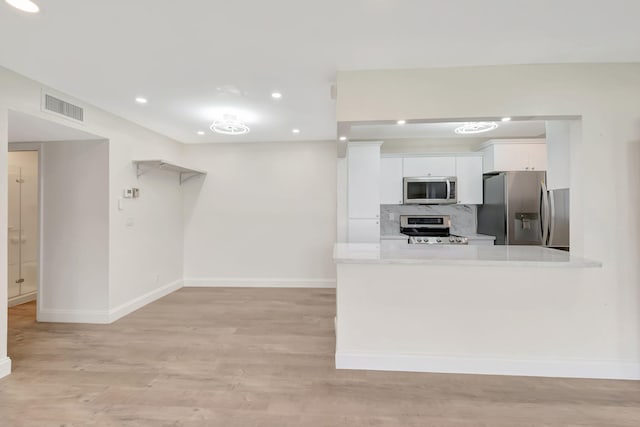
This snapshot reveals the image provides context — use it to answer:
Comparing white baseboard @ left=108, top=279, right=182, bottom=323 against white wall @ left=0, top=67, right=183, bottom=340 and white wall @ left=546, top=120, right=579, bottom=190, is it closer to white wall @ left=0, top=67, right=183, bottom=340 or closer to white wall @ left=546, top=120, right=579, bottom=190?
white wall @ left=0, top=67, right=183, bottom=340

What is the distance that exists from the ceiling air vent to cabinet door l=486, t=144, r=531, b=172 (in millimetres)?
4981

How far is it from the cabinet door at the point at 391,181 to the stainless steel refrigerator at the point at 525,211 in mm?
1293

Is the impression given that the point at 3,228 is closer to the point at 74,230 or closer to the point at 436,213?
the point at 74,230

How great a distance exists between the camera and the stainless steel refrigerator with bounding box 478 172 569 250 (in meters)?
3.72

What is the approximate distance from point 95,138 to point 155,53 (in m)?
1.88

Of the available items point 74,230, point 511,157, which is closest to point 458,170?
point 511,157

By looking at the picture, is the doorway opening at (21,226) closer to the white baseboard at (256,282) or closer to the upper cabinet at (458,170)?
the white baseboard at (256,282)

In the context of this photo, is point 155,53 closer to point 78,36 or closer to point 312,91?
point 78,36

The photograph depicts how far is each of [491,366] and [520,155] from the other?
308 cm

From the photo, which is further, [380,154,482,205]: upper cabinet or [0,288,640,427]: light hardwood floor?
[380,154,482,205]: upper cabinet

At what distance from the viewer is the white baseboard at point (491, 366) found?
7.97 feet

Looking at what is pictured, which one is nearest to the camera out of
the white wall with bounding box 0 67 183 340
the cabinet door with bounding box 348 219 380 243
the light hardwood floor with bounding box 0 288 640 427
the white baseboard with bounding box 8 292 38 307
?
the light hardwood floor with bounding box 0 288 640 427

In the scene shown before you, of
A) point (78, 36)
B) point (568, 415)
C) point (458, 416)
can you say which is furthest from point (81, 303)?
point (568, 415)

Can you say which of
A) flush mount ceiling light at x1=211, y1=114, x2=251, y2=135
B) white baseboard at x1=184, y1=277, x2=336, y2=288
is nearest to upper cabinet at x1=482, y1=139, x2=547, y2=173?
white baseboard at x1=184, y1=277, x2=336, y2=288
